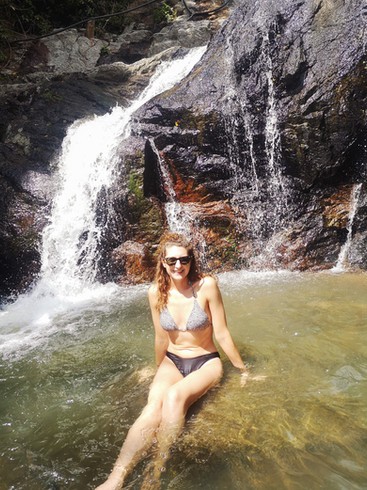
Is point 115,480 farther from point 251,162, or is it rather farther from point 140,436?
point 251,162

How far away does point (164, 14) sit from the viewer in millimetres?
15992

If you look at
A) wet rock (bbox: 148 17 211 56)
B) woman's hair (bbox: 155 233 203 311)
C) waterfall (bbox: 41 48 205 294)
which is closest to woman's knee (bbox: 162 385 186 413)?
woman's hair (bbox: 155 233 203 311)

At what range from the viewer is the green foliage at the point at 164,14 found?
1595 cm

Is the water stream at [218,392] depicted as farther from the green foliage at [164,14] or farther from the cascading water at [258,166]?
the green foliage at [164,14]

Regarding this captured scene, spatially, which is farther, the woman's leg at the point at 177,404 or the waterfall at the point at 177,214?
the waterfall at the point at 177,214

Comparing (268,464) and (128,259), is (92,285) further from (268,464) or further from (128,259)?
(268,464)

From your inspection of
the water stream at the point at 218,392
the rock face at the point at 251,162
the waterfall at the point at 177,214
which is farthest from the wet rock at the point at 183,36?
the water stream at the point at 218,392

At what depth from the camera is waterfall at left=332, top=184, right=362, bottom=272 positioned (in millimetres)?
7051

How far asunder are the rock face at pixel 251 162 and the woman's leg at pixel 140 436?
4.53m

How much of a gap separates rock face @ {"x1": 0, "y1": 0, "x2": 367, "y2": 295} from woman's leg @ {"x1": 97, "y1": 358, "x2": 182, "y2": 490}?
4.53 metres

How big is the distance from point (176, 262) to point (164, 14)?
51.4 ft

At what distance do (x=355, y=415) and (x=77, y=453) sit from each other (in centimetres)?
186

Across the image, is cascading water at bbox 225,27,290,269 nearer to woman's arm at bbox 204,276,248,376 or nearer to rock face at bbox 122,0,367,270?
rock face at bbox 122,0,367,270

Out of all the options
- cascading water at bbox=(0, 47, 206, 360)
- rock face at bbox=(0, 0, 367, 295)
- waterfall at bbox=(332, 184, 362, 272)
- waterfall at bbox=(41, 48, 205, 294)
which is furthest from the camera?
waterfall at bbox=(41, 48, 205, 294)
